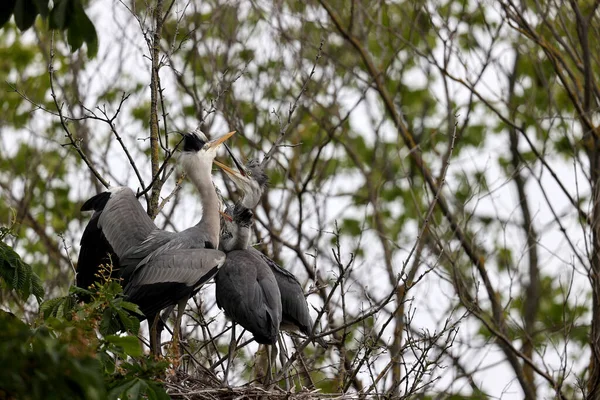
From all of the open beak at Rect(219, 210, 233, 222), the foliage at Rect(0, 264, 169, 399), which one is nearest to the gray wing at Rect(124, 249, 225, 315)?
the open beak at Rect(219, 210, 233, 222)

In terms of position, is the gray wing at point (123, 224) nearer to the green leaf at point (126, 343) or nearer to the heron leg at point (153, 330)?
the heron leg at point (153, 330)

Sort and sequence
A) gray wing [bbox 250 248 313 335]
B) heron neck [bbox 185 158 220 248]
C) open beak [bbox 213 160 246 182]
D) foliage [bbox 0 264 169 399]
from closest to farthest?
foliage [bbox 0 264 169 399]
gray wing [bbox 250 248 313 335]
heron neck [bbox 185 158 220 248]
open beak [bbox 213 160 246 182]

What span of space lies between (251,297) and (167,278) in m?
0.61

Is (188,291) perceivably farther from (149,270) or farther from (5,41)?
(5,41)

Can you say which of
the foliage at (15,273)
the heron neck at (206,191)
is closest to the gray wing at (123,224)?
the heron neck at (206,191)

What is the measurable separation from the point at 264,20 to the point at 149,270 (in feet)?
15.4

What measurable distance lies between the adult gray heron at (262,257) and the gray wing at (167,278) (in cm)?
43

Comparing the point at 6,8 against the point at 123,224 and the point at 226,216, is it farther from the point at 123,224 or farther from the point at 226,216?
the point at 226,216

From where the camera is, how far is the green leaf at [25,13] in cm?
342

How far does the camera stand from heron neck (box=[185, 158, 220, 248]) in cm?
729

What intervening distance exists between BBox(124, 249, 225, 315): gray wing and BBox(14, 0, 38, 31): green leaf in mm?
3172

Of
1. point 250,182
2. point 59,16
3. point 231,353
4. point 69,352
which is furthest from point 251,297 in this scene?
point 59,16

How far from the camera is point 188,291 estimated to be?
6.53m

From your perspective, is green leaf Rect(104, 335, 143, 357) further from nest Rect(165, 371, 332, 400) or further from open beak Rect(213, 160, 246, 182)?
open beak Rect(213, 160, 246, 182)
